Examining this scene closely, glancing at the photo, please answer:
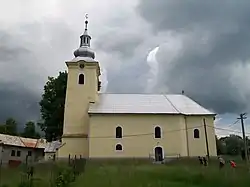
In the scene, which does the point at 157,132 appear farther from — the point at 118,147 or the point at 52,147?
the point at 52,147

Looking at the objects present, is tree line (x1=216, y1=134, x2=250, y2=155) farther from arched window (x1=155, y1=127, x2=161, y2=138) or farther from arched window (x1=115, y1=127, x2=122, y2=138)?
arched window (x1=115, y1=127, x2=122, y2=138)

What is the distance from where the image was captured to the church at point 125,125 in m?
41.6

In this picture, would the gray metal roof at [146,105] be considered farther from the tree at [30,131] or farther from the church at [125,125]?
the tree at [30,131]

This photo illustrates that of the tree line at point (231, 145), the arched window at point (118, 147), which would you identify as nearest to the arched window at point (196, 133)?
the arched window at point (118, 147)

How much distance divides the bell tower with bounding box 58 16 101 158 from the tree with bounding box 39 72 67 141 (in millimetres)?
5385

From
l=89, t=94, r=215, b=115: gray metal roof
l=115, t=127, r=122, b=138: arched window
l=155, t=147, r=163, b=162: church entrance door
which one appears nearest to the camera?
l=155, t=147, r=163, b=162: church entrance door

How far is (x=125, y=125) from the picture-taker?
4231 centimetres

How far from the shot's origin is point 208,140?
142 ft

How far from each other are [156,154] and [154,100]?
26.6ft

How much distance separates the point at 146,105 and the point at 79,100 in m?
8.96

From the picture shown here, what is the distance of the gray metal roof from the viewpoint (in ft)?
141

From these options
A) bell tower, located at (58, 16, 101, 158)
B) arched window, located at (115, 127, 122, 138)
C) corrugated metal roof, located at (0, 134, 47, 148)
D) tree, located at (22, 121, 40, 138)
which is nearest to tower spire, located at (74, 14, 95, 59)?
bell tower, located at (58, 16, 101, 158)

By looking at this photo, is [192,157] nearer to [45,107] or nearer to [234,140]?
[45,107]

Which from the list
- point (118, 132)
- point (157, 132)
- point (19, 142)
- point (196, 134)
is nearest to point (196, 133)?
point (196, 134)
